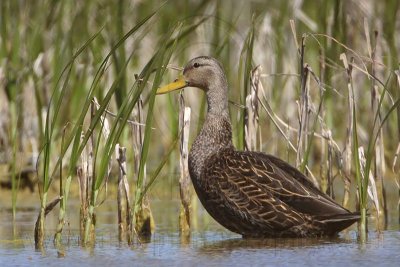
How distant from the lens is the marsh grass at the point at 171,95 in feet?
23.9

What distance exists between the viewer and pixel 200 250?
7281 mm

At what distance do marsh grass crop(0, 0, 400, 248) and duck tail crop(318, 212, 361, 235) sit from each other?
0.09 metres

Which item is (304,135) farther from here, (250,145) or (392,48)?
(392,48)

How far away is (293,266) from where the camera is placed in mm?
6488

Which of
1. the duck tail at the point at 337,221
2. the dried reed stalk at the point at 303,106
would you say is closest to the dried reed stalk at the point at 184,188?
the dried reed stalk at the point at 303,106

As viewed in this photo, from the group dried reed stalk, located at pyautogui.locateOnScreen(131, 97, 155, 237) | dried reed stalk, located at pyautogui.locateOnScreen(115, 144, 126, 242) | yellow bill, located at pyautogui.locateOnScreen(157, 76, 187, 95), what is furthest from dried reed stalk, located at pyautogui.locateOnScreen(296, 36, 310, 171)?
dried reed stalk, located at pyautogui.locateOnScreen(115, 144, 126, 242)

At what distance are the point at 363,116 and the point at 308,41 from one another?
1.42 metres

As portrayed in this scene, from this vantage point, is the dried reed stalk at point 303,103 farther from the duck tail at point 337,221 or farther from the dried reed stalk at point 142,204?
the dried reed stalk at point 142,204

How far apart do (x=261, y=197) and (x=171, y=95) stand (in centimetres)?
428

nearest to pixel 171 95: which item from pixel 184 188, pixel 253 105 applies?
pixel 253 105

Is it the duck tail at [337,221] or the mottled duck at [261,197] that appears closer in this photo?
the duck tail at [337,221]

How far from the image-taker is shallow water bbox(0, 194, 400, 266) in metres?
6.73

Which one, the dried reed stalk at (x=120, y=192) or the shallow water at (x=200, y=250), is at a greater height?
the dried reed stalk at (x=120, y=192)

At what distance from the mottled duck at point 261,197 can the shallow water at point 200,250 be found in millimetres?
113
